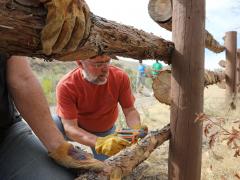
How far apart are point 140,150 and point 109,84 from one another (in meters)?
1.33

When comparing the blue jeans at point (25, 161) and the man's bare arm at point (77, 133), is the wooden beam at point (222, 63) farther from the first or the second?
the blue jeans at point (25, 161)

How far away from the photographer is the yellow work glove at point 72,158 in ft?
5.25

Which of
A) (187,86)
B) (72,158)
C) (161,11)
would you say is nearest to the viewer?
(72,158)

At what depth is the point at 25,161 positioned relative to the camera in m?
1.69

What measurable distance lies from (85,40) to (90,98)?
6.43 feet

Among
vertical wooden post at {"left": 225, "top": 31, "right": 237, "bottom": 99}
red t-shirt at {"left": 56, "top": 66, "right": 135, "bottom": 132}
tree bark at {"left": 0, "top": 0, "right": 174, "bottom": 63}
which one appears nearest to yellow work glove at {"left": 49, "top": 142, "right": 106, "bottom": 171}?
tree bark at {"left": 0, "top": 0, "right": 174, "bottom": 63}

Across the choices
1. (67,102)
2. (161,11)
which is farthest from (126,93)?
(161,11)

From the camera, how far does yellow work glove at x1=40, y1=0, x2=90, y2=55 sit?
3.08 ft

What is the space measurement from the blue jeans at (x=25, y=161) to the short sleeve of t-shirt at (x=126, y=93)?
1373 millimetres

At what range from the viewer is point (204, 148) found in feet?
13.1

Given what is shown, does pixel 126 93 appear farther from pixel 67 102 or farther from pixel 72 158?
pixel 72 158

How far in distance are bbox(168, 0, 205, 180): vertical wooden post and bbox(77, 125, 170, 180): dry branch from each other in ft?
0.36

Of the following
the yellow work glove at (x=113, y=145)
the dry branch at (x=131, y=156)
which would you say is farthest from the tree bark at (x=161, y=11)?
the yellow work glove at (x=113, y=145)

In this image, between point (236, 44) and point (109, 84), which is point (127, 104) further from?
point (236, 44)
